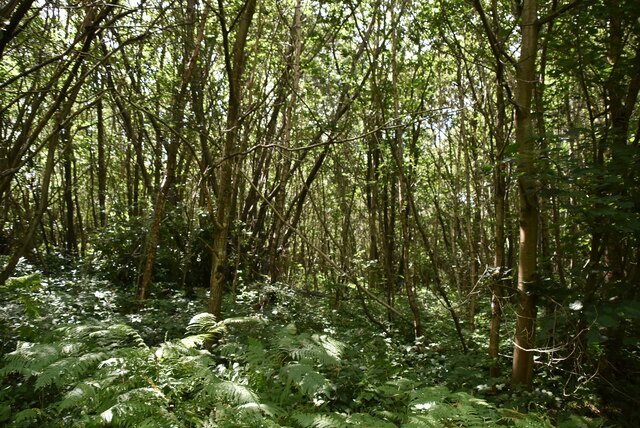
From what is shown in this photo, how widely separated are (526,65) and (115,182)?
14.3 meters

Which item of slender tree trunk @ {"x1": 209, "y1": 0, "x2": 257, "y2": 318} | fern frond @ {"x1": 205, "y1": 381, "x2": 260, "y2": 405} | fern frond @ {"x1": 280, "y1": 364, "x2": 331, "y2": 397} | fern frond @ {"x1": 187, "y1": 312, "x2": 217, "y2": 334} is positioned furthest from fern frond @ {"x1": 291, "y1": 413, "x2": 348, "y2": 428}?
slender tree trunk @ {"x1": 209, "y1": 0, "x2": 257, "y2": 318}

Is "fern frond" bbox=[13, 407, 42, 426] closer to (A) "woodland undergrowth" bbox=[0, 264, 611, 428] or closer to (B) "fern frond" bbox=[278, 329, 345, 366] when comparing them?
(A) "woodland undergrowth" bbox=[0, 264, 611, 428]

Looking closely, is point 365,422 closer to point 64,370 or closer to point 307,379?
point 307,379

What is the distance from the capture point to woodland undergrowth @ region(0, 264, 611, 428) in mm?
2545

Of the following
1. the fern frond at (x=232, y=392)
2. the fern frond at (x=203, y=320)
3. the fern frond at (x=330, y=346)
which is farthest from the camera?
the fern frond at (x=203, y=320)

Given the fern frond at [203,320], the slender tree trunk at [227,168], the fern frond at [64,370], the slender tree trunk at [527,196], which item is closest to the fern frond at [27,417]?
the fern frond at [64,370]

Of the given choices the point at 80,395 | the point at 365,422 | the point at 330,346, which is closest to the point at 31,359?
the point at 80,395

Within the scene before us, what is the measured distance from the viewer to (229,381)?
2857 millimetres

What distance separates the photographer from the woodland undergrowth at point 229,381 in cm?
254

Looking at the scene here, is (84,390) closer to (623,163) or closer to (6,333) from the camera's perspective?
(6,333)

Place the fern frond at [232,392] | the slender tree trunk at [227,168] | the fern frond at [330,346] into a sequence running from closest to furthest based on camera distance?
1. the fern frond at [232,392]
2. the fern frond at [330,346]
3. the slender tree trunk at [227,168]

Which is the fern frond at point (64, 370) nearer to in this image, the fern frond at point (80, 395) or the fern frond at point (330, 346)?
the fern frond at point (80, 395)

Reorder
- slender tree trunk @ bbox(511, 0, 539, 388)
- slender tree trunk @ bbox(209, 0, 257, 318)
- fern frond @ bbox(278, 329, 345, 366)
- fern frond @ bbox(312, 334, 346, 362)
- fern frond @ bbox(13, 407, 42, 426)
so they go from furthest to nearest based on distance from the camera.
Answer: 1. slender tree trunk @ bbox(209, 0, 257, 318)
2. slender tree trunk @ bbox(511, 0, 539, 388)
3. fern frond @ bbox(312, 334, 346, 362)
4. fern frond @ bbox(278, 329, 345, 366)
5. fern frond @ bbox(13, 407, 42, 426)

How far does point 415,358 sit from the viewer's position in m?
4.68
